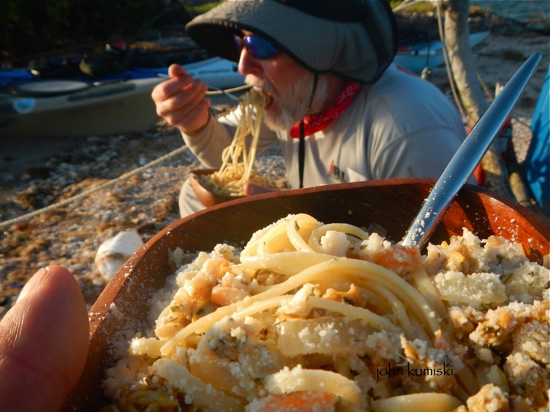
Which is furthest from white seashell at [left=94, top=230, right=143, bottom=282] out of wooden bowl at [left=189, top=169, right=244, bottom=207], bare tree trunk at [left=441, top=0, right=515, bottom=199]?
bare tree trunk at [left=441, top=0, right=515, bottom=199]

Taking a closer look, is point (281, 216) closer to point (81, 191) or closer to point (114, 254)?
point (114, 254)

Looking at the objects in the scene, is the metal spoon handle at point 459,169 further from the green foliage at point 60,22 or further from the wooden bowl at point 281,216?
the green foliage at point 60,22

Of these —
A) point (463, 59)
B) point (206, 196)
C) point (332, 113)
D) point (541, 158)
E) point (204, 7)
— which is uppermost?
point (332, 113)

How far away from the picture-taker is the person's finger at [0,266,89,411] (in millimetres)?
856

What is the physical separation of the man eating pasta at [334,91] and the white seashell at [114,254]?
987mm

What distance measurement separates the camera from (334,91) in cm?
304

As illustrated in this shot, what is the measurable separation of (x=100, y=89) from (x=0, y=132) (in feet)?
4.78

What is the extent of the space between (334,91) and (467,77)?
2.32m

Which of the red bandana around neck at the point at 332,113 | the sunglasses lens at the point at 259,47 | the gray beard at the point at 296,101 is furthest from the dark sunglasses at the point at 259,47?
the red bandana around neck at the point at 332,113

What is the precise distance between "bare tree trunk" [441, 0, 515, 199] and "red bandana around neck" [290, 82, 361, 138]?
6.15 feet

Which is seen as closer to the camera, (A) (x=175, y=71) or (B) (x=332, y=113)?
(A) (x=175, y=71)

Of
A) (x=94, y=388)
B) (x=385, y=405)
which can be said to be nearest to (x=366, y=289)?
(x=385, y=405)

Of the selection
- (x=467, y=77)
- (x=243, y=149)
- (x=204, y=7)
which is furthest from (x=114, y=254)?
(x=204, y=7)

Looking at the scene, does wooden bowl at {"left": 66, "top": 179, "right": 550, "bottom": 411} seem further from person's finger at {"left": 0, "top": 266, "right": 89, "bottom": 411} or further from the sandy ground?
the sandy ground
